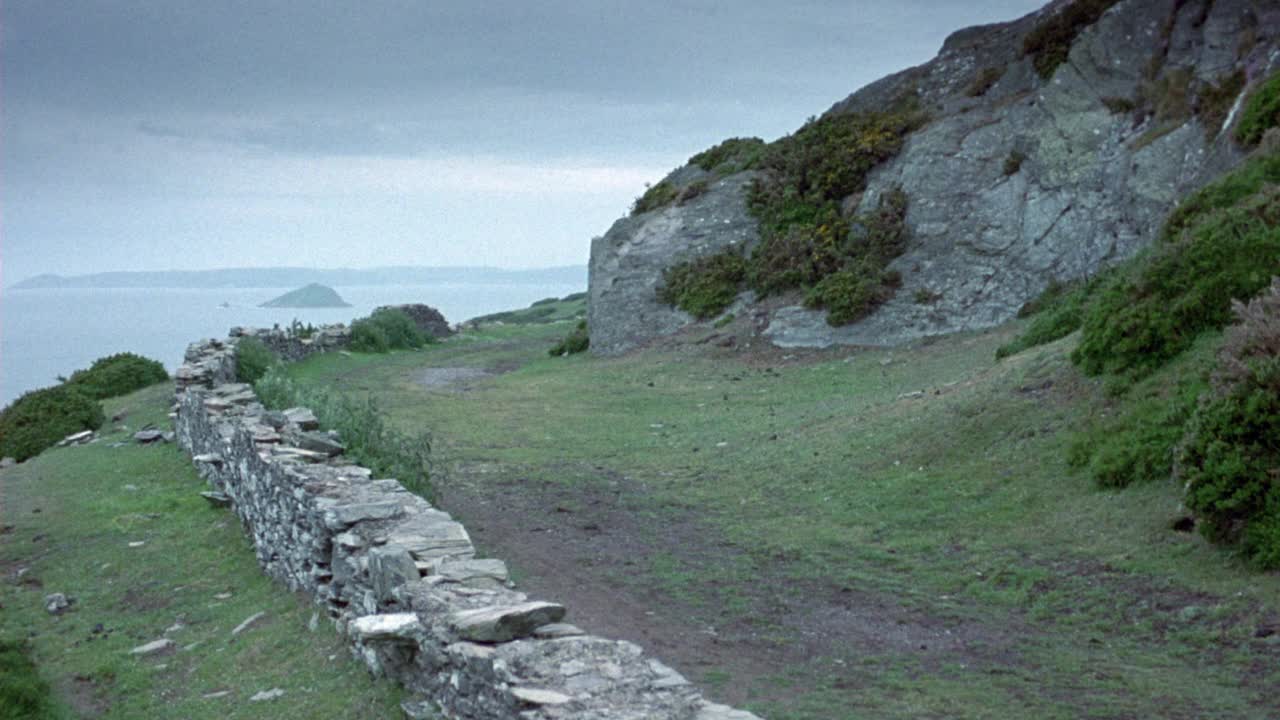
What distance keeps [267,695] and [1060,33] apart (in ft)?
88.3

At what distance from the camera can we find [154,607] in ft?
38.1

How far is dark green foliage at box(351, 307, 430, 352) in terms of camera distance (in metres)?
36.3

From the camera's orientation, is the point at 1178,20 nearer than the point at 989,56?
Yes

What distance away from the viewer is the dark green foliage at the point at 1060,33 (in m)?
28.2

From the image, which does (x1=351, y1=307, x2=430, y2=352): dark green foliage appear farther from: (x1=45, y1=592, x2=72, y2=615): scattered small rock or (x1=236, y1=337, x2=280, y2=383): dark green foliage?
(x1=45, y1=592, x2=72, y2=615): scattered small rock

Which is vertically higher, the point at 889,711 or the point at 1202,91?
the point at 1202,91

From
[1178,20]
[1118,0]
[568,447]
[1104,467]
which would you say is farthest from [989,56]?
[1104,467]

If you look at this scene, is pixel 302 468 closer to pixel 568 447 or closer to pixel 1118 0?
pixel 568 447

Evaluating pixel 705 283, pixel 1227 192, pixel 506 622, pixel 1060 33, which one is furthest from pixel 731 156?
pixel 506 622

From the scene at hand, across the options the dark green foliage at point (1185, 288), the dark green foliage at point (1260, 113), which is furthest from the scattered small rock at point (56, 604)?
the dark green foliage at point (1260, 113)

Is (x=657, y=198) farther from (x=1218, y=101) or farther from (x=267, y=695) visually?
(x=267, y=695)

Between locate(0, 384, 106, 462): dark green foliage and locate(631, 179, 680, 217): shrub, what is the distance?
18.5m

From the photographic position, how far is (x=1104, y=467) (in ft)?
35.8

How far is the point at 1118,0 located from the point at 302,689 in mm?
27091
